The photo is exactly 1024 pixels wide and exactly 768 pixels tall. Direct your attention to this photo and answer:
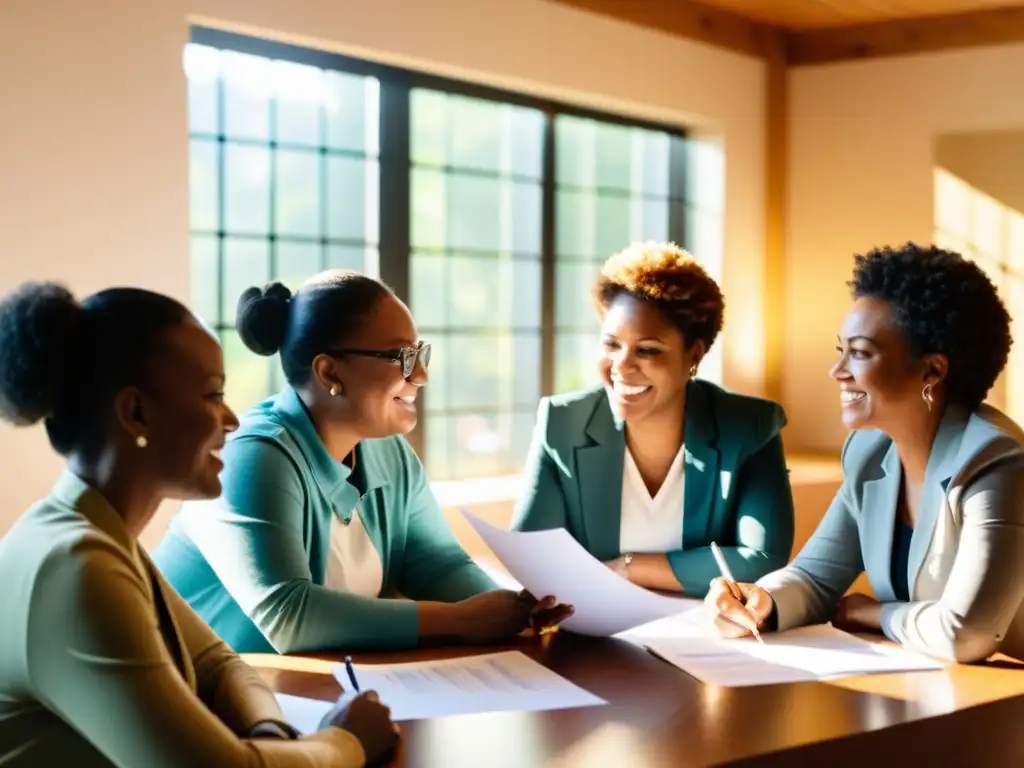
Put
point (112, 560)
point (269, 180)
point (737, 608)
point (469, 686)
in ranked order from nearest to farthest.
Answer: point (112, 560) → point (469, 686) → point (737, 608) → point (269, 180)

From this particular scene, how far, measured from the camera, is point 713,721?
50.8 inches

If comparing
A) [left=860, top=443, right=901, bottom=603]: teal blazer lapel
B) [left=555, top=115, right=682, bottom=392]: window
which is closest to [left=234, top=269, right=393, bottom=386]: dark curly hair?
[left=860, top=443, right=901, bottom=603]: teal blazer lapel

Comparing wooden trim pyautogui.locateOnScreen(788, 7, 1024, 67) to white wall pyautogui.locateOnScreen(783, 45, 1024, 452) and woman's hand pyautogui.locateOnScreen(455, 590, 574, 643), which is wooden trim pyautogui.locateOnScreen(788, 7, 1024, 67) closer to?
white wall pyautogui.locateOnScreen(783, 45, 1024, 452)

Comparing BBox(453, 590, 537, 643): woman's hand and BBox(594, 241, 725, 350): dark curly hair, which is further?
BBox(594, 241, 725, 350): dark curly hair

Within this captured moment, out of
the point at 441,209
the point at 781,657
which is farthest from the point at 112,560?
the point at 441,209

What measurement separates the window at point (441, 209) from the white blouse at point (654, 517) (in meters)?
2.02

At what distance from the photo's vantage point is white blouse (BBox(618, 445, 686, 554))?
218 centimetres

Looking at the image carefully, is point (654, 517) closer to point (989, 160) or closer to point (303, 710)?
point (303, 710)

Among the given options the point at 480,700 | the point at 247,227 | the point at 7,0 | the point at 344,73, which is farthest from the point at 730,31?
the point at 480,700

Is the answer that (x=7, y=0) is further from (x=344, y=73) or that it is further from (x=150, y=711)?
(x=150, y=711)

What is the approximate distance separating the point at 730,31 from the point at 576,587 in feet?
13.7

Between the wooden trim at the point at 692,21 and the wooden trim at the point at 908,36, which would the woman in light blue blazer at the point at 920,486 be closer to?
the wooden trim at the point at 692,21

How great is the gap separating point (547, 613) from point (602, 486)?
0.58m

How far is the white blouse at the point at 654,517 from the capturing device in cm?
218
